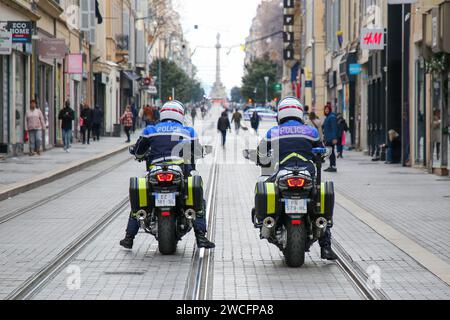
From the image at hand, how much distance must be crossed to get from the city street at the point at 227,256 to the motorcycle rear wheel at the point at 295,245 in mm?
121

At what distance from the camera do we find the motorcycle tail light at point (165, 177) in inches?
482

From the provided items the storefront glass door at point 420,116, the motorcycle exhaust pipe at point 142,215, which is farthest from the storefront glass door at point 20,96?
the motorcycle exhaust pipe at point 142,215

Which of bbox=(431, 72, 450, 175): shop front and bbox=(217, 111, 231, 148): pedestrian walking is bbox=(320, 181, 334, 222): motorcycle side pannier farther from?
bbox=(217, 111, 231, 148): pedestrian walking

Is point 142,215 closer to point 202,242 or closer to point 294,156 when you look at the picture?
point 202,242

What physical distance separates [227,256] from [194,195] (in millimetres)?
812

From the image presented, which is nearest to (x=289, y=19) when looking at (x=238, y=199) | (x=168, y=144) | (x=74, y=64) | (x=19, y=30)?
(x=74, y=64)

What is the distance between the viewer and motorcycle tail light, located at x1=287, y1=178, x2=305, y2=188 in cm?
1143

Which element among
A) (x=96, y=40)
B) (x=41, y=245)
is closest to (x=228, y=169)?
(x=41, y=245)

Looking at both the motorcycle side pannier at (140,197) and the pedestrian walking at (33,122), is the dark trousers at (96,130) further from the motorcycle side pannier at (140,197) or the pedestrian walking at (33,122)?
the motorcycle side pannier at (140,197)

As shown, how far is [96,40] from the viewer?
60500 mm

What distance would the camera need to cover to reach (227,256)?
12.6m

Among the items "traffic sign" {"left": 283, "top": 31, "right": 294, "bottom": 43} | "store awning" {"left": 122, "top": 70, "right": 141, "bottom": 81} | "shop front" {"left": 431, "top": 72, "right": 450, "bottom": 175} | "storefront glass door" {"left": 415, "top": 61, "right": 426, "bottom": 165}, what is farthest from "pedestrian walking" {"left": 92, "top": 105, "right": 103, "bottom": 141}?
"traffic sign" {"left": 283, "top": 31, "right": 294, "bottom": 43}

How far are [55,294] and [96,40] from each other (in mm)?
51608

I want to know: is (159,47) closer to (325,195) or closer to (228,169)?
(228,169)
